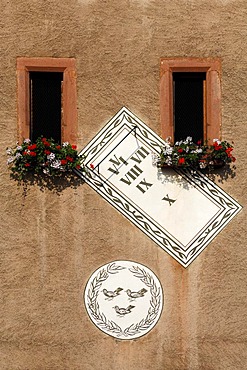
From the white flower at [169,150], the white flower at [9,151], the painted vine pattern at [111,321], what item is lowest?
the painted vine pattern at [111,321]

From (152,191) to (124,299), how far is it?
100 cm

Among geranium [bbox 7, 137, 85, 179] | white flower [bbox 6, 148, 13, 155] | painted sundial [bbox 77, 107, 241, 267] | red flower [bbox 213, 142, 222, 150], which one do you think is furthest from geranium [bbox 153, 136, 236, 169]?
white flower [bbox 6, 148, 13, 155]

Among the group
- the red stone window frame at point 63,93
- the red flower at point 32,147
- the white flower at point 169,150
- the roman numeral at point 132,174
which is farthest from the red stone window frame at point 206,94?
the red flower at point 32,147

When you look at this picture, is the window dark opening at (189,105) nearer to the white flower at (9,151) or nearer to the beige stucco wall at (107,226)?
the beige stucco wall at (107,226)

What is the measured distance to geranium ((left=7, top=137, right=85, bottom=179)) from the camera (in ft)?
26.3

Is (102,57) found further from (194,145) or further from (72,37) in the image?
Answer: (194,145)

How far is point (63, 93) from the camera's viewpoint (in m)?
8.30

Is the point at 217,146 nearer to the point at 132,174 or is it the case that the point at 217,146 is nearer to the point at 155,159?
the point at 155,159

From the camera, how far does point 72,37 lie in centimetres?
830

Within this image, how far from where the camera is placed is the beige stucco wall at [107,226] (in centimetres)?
798

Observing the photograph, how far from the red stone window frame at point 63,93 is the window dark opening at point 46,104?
3.2 inches

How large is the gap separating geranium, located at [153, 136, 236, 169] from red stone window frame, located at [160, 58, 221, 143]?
0.13m

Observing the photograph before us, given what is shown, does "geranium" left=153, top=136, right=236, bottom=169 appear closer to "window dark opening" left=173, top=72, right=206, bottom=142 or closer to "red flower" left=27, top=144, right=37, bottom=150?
"window dark opening" left=173, top=72, right=206, bottom=142

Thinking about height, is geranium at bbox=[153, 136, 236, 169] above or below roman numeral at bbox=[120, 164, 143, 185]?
above
